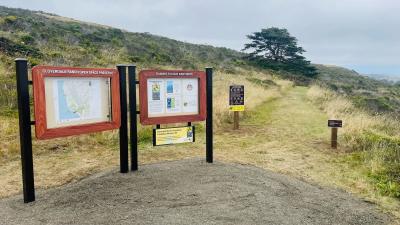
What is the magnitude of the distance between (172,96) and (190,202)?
82.4 inches

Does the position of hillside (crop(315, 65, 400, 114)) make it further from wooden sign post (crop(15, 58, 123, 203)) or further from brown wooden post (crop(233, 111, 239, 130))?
wooden sign post (crop(15, 58, 123, 203))

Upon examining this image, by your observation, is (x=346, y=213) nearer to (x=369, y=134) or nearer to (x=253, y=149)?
(x=253, y=149)

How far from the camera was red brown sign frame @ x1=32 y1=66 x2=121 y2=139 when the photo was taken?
4707mm

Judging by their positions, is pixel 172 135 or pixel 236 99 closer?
pixel 172 135

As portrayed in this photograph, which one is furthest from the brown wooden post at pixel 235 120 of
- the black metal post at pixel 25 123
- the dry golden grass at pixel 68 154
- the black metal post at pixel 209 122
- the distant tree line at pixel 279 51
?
the distant tree line at pixel 279 51

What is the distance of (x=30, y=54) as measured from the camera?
16.0m

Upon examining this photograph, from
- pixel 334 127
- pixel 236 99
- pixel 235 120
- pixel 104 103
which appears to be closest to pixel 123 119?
pixel 104 103

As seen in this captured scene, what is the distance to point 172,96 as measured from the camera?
6441mm

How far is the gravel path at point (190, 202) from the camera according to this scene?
440 centimetres

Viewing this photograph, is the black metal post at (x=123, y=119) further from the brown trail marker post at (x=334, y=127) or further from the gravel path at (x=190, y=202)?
the brown trail marker post at (x=334, y=127)

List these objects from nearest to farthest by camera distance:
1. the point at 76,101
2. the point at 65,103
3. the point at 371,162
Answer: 1. the point at 65,103
2. the point at 76,101
3. the point at 371,162

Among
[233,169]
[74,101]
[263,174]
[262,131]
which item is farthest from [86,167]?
[262,131]

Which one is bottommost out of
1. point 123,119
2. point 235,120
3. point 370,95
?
point 370,95

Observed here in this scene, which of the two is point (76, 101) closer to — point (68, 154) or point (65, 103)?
point (65, 103)
